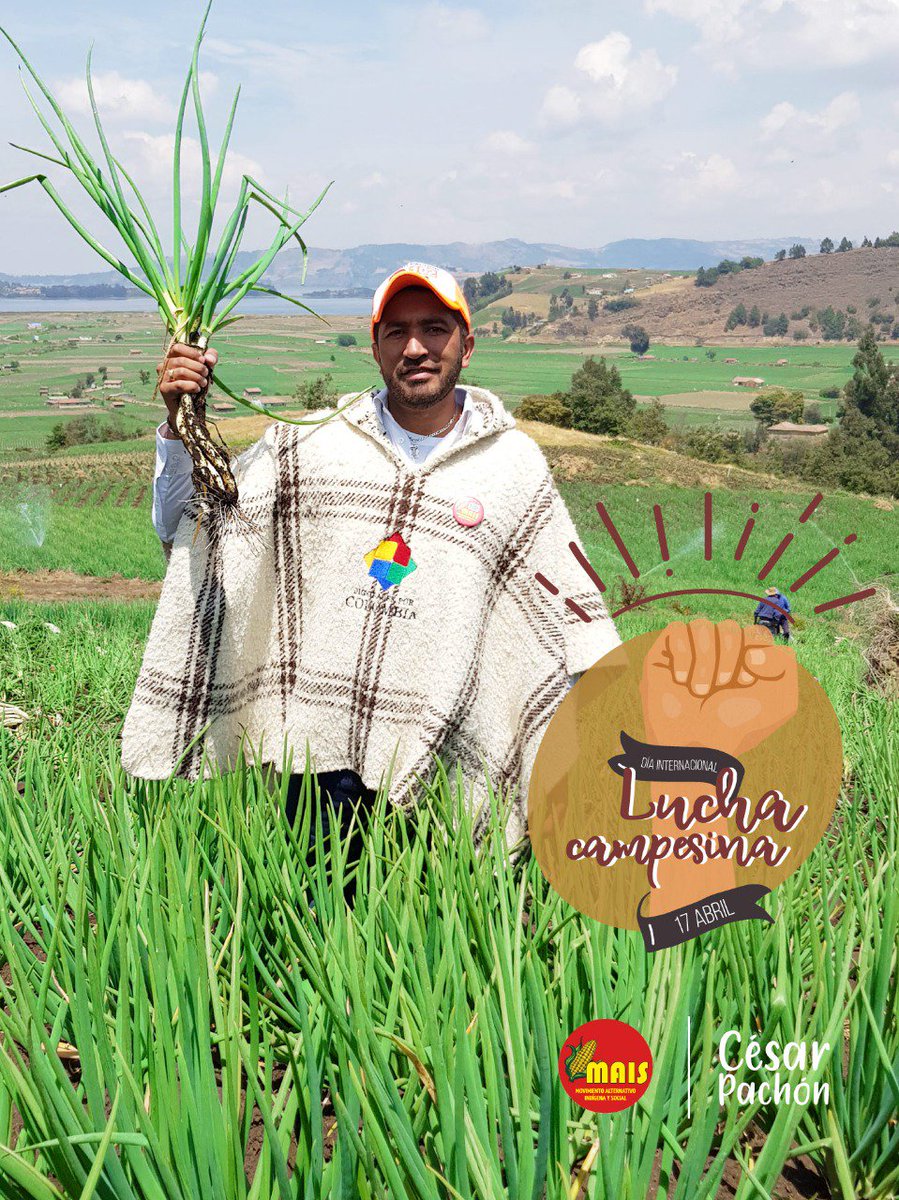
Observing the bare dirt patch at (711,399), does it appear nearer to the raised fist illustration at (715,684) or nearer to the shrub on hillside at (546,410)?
the shrub on hillside at (546,410)

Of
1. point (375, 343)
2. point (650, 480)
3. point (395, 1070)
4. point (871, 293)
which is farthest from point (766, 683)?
point (871, 293)

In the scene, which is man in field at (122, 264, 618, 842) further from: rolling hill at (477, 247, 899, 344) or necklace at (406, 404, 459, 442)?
rolling hill at (477, 247, 899, 344)

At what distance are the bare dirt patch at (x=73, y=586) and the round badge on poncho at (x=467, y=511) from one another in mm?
11985

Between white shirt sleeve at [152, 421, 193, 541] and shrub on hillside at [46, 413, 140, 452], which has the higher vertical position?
shrub on hillside at [46, 413, 140, 452]

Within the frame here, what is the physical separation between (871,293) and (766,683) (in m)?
114

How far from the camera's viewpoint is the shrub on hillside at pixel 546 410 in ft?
137

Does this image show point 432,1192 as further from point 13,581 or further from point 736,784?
point 13,581

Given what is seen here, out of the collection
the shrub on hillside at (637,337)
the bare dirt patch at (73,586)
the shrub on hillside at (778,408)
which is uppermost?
the shrub on hillside at (637,337)

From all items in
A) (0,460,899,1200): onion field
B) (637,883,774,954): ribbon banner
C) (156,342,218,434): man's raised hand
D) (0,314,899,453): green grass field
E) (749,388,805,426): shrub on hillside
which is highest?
(0,314,899,453): green grass field

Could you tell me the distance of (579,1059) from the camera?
0.94 meters

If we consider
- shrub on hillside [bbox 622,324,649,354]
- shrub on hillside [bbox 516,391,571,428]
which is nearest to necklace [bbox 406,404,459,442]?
shrub on hillside [bbox 516,391,571,428]

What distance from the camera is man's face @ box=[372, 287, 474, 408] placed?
176cm

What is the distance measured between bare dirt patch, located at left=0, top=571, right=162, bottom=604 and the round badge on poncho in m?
12.0

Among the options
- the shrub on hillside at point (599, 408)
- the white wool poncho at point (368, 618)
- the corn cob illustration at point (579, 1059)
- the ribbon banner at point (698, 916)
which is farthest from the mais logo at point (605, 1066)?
the shrub on hillside at point (599, 408)
